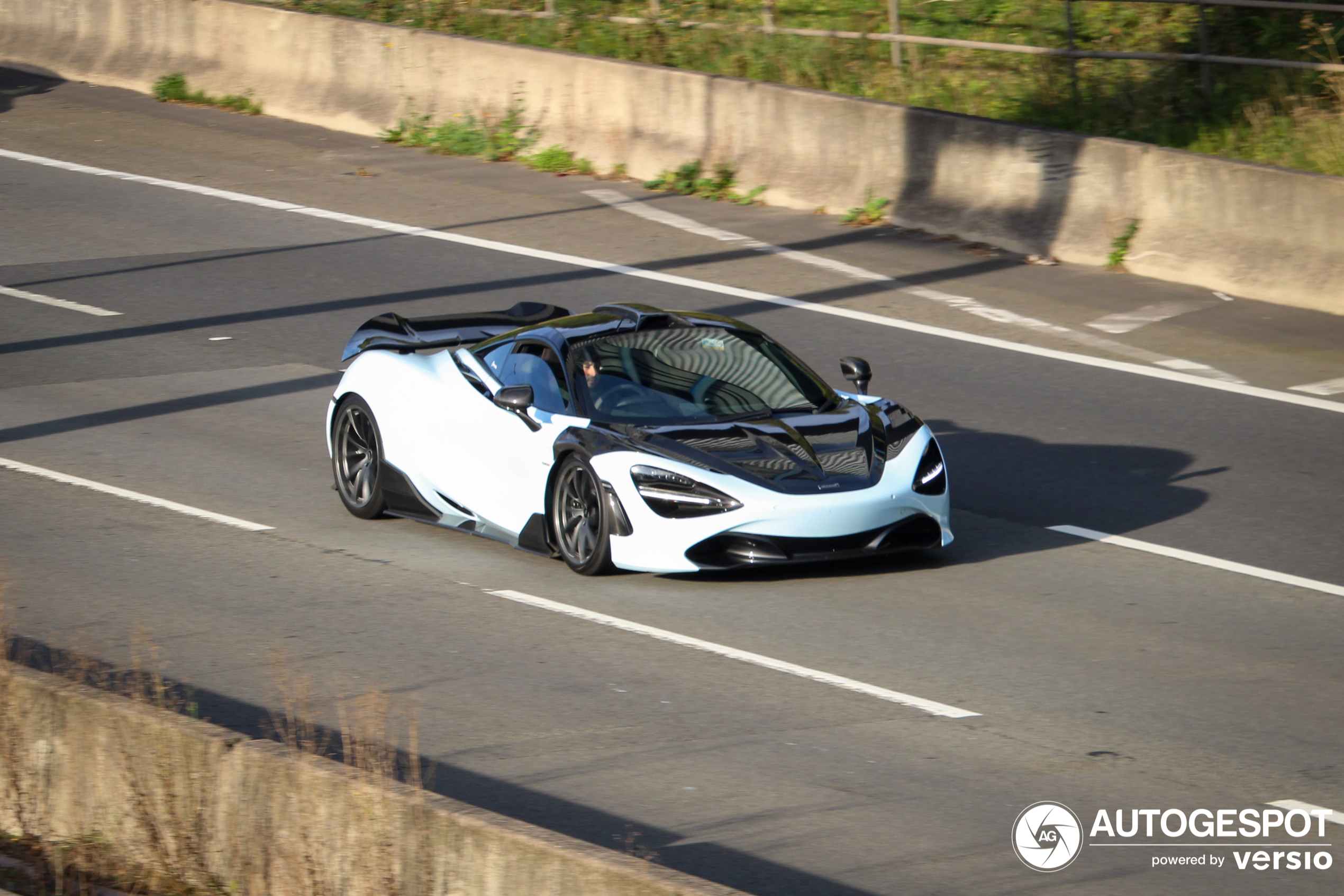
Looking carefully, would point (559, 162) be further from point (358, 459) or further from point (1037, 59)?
point (358, 459)

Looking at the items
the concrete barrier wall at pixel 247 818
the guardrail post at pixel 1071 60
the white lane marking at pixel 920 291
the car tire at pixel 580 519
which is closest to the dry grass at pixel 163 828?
the concrete barrier wall at pixel 247 818

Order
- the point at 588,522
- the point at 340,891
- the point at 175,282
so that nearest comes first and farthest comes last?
the point at 340,891 → the point at 588,522 → the point at 175,282

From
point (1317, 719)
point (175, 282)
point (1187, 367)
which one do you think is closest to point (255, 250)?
point (175, 282)

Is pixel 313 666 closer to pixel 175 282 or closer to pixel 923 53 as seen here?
pixel 175 282

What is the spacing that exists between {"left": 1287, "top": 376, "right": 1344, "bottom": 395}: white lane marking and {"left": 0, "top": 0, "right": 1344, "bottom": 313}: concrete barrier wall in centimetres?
185

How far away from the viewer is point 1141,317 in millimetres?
15617

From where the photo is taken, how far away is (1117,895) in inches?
232

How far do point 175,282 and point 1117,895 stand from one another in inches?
523

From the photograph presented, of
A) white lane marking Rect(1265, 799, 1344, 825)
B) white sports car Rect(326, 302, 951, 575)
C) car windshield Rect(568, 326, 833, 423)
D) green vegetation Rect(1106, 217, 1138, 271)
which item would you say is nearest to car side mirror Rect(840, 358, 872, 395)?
white sports car Rect(326, 302, 951, 575)

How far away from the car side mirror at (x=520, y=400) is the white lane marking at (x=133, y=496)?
71.4 inches

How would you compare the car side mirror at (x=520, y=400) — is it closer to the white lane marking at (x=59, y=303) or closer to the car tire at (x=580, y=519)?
the car tire at (x=580, y=519)

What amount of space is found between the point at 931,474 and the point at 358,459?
369 centimetres

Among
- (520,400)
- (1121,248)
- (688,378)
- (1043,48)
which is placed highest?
(1043,48)

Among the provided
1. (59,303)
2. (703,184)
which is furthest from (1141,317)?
(59,303)
